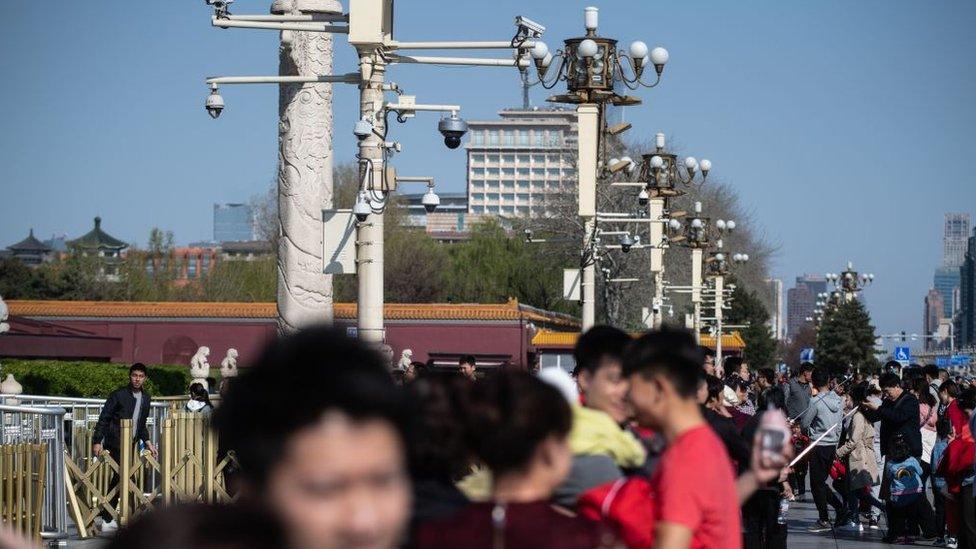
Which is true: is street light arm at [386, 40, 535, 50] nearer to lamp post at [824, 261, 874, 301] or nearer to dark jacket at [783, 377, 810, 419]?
dark jacket at [783, 377, 810, 419]

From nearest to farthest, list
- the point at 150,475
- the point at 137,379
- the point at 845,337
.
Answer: the point at 137,379 → the point at 150,475 → the point at 845,337

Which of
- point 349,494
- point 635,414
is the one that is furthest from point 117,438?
point 349,494

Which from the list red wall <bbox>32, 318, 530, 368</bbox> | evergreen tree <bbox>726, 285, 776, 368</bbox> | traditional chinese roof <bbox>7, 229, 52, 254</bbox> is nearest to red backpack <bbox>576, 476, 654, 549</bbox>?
red wall <bbox>32, 318, 530, 368</bbox>

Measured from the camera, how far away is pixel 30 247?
146750 millimetres

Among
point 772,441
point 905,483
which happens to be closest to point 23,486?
point 905,483

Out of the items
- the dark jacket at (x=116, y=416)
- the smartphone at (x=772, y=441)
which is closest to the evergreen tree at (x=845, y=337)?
the dark jacket at (x=116, y=416)

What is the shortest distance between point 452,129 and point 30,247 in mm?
139130

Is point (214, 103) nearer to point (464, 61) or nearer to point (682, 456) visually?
point (464, 61)

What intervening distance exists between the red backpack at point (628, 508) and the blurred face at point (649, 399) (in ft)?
0.85

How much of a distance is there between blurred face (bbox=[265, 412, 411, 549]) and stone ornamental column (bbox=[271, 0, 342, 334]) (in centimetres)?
2226

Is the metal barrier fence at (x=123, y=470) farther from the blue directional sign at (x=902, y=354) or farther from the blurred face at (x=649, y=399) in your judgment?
the blue directional sign at (x=902, y=354)

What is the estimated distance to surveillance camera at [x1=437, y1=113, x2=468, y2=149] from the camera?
14.9m

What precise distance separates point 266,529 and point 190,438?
1436 centimetres

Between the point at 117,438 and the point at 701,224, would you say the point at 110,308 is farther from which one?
the point at 117,438
